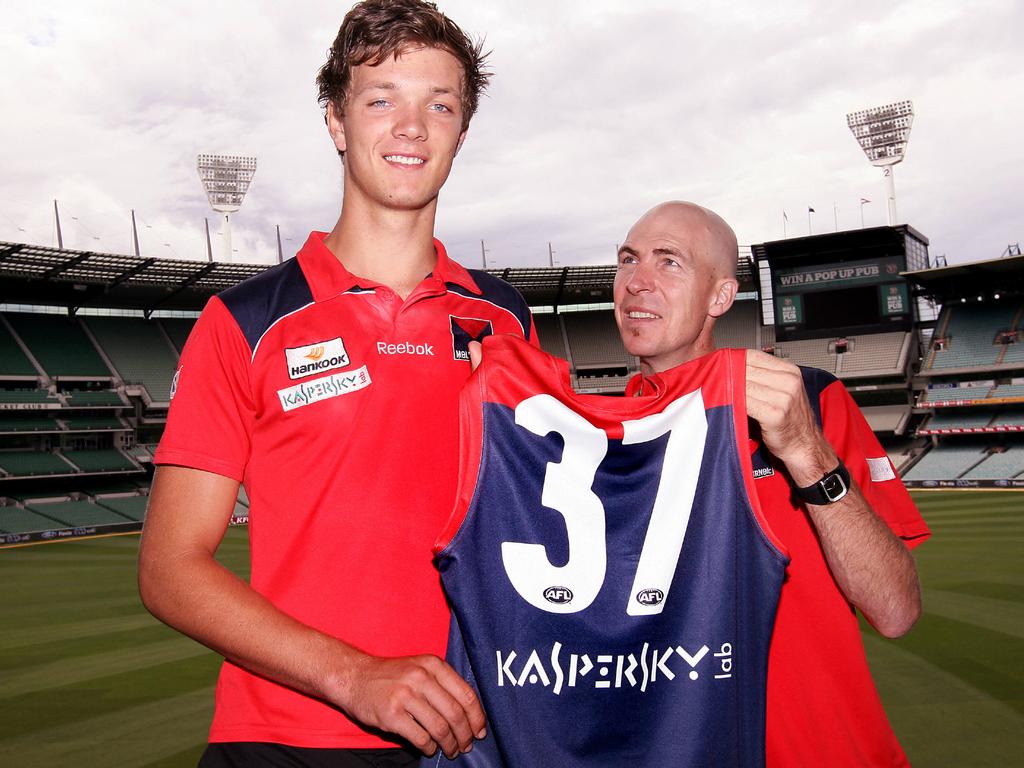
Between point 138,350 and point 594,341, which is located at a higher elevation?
point 138,350

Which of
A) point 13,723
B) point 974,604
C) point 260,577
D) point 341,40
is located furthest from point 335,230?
point 974,604

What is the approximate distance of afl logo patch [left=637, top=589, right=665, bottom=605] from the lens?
2031 mm

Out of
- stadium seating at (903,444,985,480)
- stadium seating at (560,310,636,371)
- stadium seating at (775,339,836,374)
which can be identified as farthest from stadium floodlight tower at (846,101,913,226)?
stadium seating at (560,310,636,371)

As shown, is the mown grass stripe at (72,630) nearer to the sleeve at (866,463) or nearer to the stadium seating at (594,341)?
the sleeve at (866,463)

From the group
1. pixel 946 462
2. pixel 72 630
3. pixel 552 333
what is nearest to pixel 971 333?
pixel 946 462

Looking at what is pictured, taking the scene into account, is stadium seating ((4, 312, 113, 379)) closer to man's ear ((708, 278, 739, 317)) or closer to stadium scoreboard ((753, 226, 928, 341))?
stadium scoreboard ((753, 226, 928, 341))

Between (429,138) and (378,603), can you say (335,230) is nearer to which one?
(429,138)

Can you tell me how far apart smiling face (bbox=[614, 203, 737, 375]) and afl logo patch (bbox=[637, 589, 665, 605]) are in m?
1.23

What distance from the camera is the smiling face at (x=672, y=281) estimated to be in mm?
2994

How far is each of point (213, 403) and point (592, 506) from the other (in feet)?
3.46

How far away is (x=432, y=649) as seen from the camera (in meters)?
1.96

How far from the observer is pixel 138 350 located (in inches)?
1554

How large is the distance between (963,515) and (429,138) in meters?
23.2

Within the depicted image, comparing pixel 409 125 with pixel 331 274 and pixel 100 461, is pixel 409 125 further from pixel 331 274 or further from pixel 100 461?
pixel 100 461
